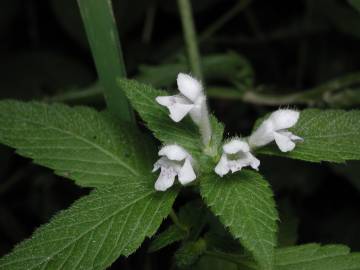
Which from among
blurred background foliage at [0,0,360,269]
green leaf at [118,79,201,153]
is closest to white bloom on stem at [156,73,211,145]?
green leaf at [118,79,201,153]

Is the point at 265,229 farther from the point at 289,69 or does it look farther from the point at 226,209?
the point at 289,69

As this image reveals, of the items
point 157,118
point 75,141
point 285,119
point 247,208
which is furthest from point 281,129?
point 75,141

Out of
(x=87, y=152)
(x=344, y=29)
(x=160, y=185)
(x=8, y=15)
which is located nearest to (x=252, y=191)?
(x=160, y=185)

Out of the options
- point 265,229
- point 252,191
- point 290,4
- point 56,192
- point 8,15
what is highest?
point 290,4

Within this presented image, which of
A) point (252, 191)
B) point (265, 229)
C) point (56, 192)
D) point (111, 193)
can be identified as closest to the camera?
point (265, 229)

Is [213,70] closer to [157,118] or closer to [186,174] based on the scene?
[157,118]

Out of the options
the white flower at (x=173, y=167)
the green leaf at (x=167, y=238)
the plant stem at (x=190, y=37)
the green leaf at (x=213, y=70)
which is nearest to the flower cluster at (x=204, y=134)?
the white flower at (x=173, y=167)

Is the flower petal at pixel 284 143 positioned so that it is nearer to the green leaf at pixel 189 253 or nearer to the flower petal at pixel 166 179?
the flower petal at pixel 166 179
